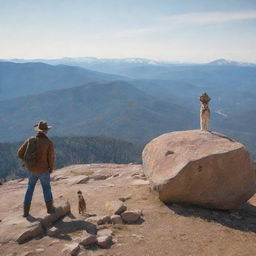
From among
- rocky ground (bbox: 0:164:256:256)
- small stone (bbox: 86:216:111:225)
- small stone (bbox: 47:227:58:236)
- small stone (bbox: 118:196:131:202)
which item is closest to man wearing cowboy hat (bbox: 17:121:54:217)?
rocky ground (bbox: 0:164:256:256)

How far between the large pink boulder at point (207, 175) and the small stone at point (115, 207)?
2312 millimetres

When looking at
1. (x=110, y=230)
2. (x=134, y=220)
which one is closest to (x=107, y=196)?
(x=134, y=220)

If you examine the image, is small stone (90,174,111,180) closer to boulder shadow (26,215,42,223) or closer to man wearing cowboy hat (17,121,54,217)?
man wearing cowboy hat (17,121,54,217)

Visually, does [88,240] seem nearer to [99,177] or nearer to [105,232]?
[105,232]

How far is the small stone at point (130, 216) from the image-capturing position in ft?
49.7

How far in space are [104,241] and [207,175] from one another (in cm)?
670

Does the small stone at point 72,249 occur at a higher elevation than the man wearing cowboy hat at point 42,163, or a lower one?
lower

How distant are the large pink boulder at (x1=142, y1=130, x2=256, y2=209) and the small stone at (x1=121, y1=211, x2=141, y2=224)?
258 centimetres

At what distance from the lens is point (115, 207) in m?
16.4

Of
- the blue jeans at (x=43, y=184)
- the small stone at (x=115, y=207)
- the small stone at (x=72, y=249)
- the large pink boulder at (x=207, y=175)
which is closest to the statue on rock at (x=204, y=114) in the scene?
the large pink boulder at (x=207, y=175)

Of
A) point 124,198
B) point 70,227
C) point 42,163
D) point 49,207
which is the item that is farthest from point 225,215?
point 42,163

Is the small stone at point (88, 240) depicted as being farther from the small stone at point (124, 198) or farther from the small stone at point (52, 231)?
the small stone at point (124, 198)

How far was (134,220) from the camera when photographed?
15227 mm

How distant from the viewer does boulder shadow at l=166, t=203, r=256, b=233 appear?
16.0 metres
